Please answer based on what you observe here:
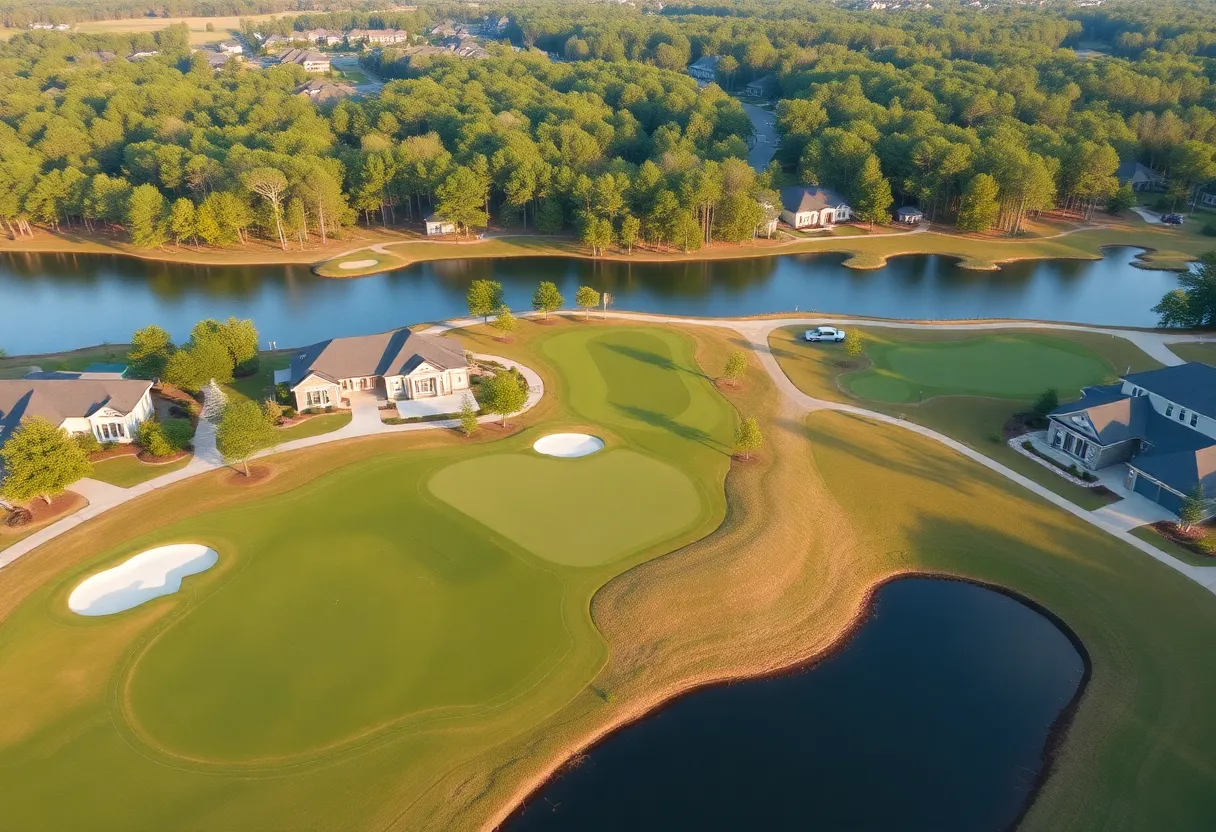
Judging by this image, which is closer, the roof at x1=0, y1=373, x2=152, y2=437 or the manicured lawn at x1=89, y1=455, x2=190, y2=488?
the manicured lawn at x1=89, y1=455, x2=190, y2=488

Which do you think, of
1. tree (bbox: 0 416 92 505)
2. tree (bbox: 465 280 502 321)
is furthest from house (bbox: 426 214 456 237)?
tree (bbox: 0 416 92 505)

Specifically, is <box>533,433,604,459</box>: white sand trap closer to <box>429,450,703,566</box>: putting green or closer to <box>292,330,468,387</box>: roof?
<box>429,450,703,566</box>: putting green

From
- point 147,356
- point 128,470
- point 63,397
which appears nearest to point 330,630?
point 128,470

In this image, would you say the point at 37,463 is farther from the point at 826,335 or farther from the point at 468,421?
the point at 826,335

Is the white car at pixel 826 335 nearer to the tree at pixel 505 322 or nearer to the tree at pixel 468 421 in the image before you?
the tree at pixel 505 322

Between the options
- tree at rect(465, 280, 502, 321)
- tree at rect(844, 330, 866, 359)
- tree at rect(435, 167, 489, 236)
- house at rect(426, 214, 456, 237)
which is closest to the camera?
tree at rect(844, 330, 866, 359)

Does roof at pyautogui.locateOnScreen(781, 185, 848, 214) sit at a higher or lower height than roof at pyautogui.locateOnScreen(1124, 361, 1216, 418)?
higher

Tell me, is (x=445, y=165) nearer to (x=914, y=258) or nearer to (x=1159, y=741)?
(x=914, y=258)

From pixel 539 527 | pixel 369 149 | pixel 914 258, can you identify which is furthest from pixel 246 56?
pixel 539 527
